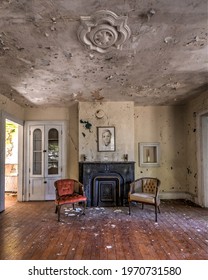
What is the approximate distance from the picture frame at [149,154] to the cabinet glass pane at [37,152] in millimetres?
2856

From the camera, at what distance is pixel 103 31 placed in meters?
2.40

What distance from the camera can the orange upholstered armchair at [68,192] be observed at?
14.2 ft

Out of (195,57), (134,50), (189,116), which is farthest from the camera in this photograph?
(189,116)

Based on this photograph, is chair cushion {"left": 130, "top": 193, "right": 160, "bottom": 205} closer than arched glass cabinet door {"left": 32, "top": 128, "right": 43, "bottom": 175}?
Yes

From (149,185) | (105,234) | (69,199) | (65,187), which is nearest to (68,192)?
(65,187)

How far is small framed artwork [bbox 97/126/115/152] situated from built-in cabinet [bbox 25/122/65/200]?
1215 mm

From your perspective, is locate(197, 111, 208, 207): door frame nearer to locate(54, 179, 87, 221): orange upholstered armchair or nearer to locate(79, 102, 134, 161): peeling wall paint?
locate(79, 102, 134, 161): peeling wall paint

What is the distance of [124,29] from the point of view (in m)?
2.39

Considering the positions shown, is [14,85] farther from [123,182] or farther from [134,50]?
[123,182]

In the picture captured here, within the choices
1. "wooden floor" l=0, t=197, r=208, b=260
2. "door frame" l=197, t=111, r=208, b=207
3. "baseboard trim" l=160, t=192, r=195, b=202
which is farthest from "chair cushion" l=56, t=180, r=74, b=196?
"door frame" l=197, t=111, r=208, b=207

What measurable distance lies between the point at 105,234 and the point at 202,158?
3.09 meters

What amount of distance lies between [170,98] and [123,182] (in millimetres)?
2418

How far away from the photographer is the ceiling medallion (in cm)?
221
